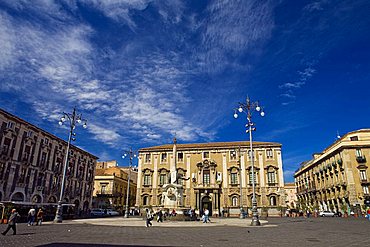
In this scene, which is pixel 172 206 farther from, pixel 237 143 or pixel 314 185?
pixel 314 185

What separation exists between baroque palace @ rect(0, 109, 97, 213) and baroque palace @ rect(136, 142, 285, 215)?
1215cm

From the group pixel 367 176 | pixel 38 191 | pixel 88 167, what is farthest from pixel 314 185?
pixel 38 191

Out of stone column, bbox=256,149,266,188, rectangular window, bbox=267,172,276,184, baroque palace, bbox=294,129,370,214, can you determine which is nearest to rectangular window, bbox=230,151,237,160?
stone column, bbox=256,149,266,188

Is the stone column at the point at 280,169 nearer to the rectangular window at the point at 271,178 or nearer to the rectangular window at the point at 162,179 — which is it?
the rectangular window at the point at 271,178

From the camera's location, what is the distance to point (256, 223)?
21531mm

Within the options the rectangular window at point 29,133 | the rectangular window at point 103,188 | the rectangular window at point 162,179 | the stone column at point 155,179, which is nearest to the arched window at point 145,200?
the stone column at point 155,179

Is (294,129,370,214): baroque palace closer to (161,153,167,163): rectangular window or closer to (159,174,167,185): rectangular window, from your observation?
(159,174,167,185): rectangular window

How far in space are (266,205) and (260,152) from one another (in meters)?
9.41

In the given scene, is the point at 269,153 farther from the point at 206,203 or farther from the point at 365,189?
the point at 365,189

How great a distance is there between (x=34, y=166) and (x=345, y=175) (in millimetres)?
48539

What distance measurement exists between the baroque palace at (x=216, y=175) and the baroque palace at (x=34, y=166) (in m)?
12.2

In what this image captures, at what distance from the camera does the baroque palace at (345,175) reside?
4434 centimetres

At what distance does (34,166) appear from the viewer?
38750 millimetres

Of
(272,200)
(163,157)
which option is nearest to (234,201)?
(272,200)
